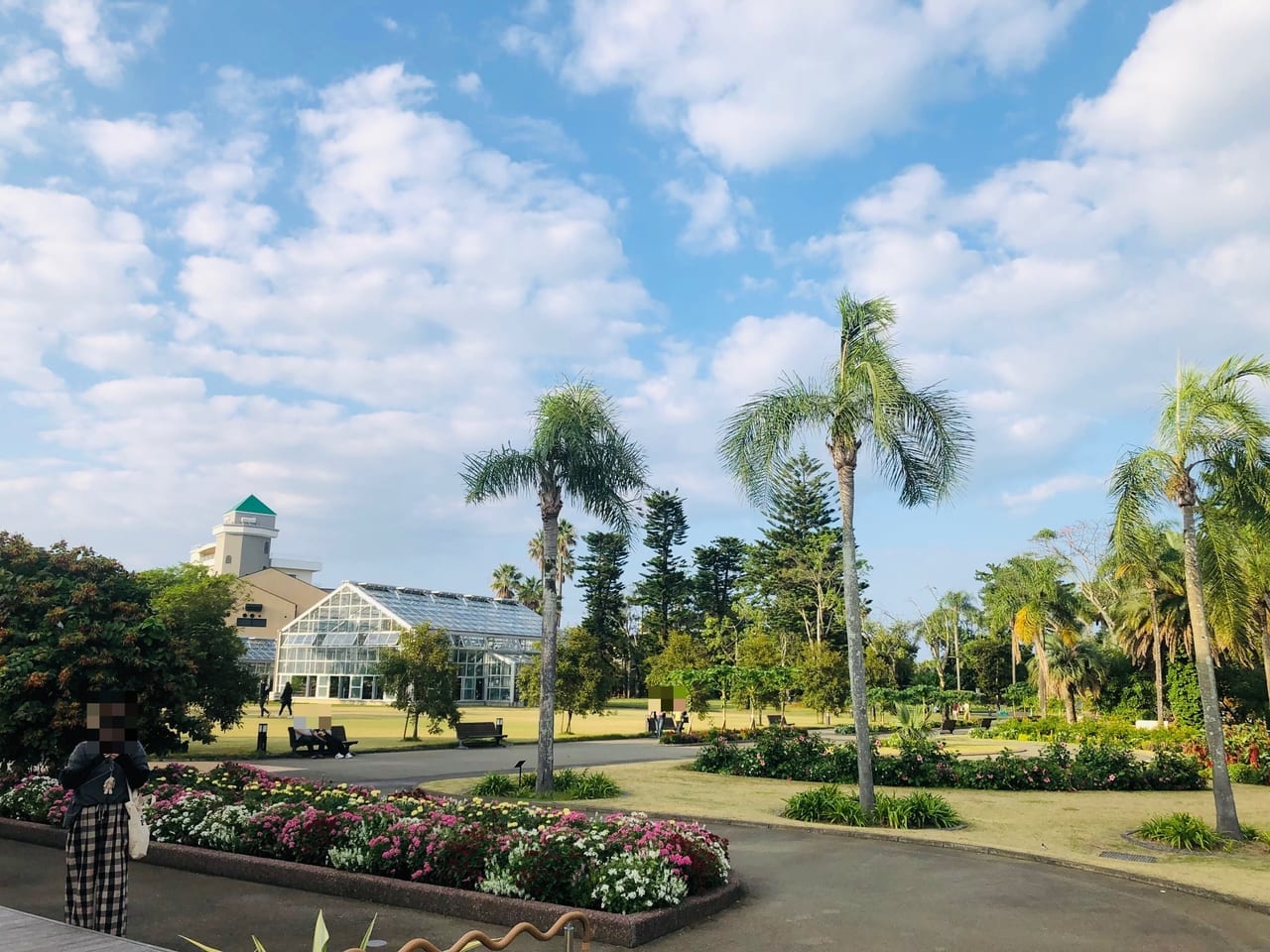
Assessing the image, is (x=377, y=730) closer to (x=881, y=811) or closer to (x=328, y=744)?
(x=328, y=744)

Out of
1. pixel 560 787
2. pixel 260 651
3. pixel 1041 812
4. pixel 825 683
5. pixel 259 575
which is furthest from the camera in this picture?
pixel 259 575

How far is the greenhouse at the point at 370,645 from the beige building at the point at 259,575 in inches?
137

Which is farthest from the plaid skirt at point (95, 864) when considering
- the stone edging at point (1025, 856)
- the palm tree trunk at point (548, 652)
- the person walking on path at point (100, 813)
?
the palm tree trunk at point (548, 652)

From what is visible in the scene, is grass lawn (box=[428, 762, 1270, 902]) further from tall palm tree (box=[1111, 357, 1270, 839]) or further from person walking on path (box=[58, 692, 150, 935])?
person walking on path (box=[58, 692, 150, 935])

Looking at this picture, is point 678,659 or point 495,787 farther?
point 678,659

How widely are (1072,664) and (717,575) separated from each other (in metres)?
50.1

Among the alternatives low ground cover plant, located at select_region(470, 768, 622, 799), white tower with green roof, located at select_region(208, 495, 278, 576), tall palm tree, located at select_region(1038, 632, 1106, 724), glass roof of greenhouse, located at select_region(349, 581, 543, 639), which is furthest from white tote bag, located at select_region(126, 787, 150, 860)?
white tower with green roof, located at select_region(208, 495, 278, 576)

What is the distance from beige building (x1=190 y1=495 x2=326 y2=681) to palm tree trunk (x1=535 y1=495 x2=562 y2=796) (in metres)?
47.3

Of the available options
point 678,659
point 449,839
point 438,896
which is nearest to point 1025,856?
point 449,839

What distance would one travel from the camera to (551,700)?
1479 centimetres

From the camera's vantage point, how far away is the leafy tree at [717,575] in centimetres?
8244

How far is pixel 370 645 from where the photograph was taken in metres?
51.8

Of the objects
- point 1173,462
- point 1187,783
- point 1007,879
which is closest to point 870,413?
point 1173,462

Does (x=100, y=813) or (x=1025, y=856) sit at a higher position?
(x=100, y=813)
